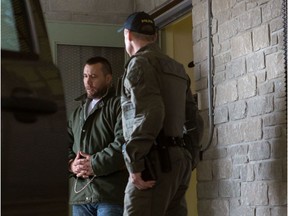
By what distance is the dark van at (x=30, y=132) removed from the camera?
4.40ft

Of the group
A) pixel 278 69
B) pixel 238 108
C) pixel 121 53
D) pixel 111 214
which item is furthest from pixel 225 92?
pixel 121 53

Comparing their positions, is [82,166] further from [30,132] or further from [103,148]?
[30,132]

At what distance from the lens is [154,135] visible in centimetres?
286

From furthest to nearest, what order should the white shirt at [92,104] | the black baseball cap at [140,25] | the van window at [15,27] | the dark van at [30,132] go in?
1. the white shirt at [92,104]
2. the black baseball cap at [140,25]
3. the van window at [15,27]
4. the dark van at [30,132]

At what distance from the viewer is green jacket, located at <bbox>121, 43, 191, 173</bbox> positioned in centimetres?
285

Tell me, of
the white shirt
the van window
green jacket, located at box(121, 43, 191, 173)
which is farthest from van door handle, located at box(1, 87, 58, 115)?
the white shirt

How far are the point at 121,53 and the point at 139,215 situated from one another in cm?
255

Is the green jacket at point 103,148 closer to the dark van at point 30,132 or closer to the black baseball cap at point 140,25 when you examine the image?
the black baseball cap at point 140,25

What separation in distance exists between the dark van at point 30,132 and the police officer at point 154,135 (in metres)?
1.35

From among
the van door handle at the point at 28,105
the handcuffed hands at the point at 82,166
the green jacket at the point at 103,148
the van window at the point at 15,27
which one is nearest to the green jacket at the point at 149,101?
the green jacket at the point at 103,148

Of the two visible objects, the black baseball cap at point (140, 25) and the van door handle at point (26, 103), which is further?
the black baseball cap at point (140, 25)

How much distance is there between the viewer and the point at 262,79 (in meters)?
3.38

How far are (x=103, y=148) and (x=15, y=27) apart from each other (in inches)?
78.4

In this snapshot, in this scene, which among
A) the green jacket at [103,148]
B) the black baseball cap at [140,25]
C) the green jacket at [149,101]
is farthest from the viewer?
the green jacket at [103,148]
